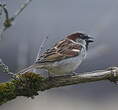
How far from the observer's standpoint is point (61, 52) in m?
6.12

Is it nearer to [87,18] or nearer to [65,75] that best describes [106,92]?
[87,18]

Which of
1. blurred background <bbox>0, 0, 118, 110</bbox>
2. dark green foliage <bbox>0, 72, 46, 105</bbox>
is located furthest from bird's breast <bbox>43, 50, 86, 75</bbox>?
blurred background <bbox>0, 0, 118, 110</bbox>

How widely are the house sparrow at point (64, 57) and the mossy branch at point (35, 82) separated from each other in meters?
0.15

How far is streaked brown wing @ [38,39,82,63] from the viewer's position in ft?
19.7

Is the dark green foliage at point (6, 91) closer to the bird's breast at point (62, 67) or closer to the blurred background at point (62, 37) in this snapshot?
the bird's breast at point (62, 67)

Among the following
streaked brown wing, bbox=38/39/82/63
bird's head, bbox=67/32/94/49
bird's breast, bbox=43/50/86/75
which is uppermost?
bird's head, bbox=67/32/94/49

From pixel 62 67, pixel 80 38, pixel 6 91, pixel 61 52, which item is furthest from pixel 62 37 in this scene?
pixel 6 91

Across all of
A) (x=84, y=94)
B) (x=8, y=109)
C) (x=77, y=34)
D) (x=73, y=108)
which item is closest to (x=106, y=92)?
(x=84, y=94)

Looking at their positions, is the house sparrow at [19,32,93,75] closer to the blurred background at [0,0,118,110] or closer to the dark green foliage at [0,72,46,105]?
the dark green foliage at [0,72,46,105]

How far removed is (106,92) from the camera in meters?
12.0

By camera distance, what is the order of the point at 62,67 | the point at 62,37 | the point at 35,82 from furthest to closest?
the point at 62,37, the point at 62,67, the point at 35,82

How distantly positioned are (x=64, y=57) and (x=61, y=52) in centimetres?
7

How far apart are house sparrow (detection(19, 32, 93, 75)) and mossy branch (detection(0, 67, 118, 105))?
0.15m

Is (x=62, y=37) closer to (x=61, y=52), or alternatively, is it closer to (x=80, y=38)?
(x=80, y=38)
